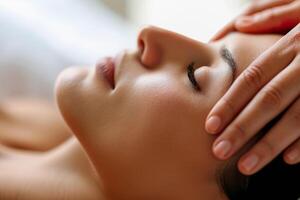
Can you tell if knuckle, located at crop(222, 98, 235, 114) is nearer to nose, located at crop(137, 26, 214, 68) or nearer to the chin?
nose, located at crop(137, 26, 214, 68)

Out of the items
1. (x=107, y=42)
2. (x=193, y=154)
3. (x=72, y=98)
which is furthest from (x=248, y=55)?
(x=107, y=42)

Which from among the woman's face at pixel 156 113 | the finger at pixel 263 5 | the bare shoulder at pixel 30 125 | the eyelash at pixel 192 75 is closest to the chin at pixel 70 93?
the woman's face at pixel 156 113

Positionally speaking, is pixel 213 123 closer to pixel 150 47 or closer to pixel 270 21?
pixel 150 47

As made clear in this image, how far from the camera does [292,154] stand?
922mm

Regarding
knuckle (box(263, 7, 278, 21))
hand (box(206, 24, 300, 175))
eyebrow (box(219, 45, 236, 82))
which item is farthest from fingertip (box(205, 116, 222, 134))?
knuckle (box(263, 7, 278, 21))

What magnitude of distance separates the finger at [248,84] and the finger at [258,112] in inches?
0.6

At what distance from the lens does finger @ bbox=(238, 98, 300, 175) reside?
0.90m

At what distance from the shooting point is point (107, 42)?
5.66 ft

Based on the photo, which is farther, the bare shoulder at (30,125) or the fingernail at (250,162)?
the bare shoulder at (30,125)

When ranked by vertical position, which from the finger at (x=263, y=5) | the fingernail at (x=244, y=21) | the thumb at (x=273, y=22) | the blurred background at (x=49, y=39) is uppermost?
the blurred background at (x=49, y=39)

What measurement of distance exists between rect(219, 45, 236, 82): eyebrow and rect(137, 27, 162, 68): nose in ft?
0.40

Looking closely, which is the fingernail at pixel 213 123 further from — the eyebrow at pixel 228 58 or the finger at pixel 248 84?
the eyebrow at pixel 228 58

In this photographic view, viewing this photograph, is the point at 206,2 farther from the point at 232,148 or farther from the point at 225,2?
the point at 232,148

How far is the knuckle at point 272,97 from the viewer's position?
0.90 meters
